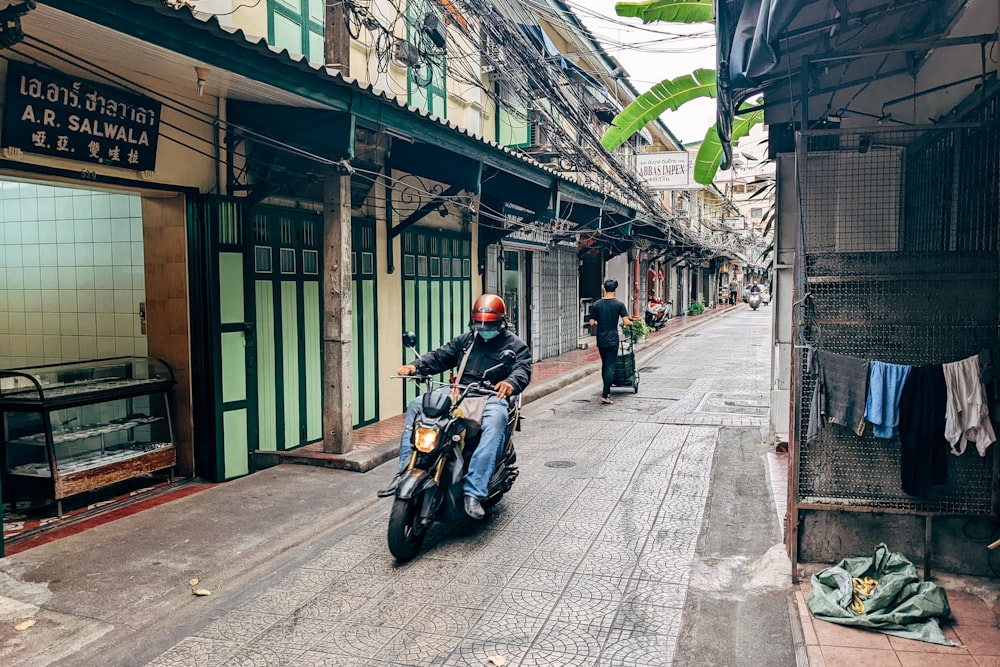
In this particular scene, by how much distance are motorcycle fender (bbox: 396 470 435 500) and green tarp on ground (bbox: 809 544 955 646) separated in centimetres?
269

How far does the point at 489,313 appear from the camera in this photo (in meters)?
6.38

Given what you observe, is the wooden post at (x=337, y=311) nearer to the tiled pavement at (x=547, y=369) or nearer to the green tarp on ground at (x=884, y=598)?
the tiled pavement at (x=547, y=369)

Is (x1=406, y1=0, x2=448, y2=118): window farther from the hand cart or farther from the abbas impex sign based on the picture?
the hand cart

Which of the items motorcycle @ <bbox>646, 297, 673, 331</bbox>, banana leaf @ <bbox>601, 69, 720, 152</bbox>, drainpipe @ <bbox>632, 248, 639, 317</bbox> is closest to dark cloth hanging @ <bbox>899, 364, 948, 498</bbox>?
banana leaf @ <bbox>601, 69, 720, 152</bbox>

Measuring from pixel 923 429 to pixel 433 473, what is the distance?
3.34 m

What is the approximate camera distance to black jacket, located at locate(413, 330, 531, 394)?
6.48 metres

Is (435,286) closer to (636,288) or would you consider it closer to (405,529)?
(405,529)

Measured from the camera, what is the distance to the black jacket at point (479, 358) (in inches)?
255

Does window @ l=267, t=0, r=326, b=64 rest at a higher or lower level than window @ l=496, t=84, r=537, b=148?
lower

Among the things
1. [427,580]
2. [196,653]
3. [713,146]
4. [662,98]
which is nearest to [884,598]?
[427,580]

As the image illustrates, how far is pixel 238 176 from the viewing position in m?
7.71

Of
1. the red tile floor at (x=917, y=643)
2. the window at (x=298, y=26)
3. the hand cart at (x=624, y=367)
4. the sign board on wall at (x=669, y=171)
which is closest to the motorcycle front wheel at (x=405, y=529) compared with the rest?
the red tile floor at (x=917, y=643)

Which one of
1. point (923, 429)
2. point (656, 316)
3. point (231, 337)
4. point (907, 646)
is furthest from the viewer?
point (656, 316)

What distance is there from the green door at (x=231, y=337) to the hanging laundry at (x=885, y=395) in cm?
590
